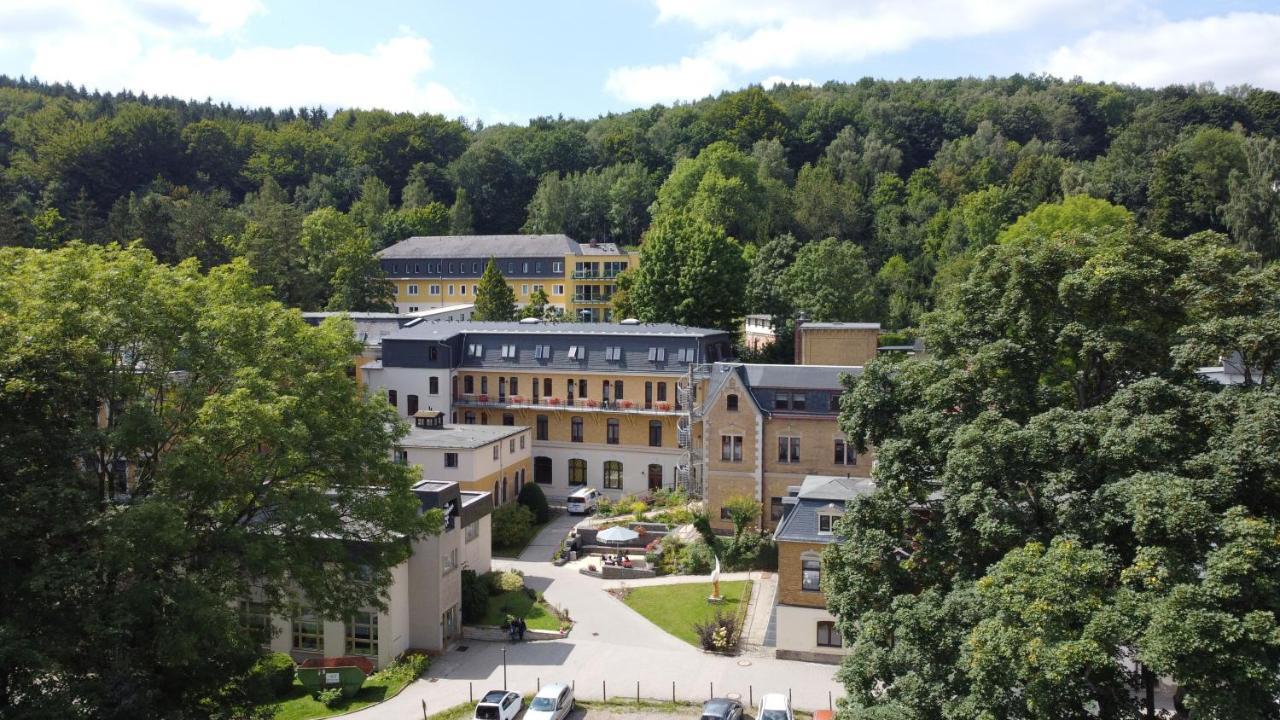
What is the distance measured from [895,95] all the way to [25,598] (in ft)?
446

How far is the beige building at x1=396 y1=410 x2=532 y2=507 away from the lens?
4556 cm

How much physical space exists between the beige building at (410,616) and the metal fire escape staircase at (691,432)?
50.2 ft

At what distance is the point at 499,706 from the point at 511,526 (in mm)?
18450

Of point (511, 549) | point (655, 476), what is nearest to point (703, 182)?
point (655, 476)

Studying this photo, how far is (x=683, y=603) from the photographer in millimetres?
37500

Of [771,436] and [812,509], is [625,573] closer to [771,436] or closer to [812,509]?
[771,436]

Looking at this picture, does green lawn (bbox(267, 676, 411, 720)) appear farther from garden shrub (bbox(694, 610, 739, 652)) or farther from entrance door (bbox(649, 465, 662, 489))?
entrance door (bbox(649, 465, 662, 489))

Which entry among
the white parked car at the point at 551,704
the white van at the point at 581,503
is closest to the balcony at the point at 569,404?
the white van at the point at 581,503

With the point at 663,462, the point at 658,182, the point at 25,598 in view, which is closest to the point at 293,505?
the point at 25,598

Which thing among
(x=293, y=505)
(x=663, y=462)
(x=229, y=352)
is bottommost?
(x=663, y=462)

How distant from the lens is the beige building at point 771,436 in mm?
44062

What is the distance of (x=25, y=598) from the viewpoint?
19.6 meters

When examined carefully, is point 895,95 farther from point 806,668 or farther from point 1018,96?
point 806,668

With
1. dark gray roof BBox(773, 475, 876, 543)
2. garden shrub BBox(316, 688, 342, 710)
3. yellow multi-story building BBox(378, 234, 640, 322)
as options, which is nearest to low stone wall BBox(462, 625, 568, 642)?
garden shrub BBox(316, 688, 342, 710)
